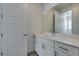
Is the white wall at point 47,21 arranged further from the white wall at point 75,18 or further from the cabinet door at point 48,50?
the white wall at point 75,18

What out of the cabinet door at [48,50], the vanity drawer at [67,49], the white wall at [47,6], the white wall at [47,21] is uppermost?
the white wall at [47,6]

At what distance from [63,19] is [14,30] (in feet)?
3.88

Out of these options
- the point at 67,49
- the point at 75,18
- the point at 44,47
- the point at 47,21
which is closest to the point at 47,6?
the point at 47,21

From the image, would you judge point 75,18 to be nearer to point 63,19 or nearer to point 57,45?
point 63,19

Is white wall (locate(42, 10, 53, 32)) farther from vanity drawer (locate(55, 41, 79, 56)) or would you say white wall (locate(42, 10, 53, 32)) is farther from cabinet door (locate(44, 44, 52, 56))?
vanity drawer (locate(55, 41, 79, 56))

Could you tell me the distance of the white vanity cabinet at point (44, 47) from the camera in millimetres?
1860

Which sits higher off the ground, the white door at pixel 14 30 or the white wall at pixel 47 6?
the white wall at pixel 47 6

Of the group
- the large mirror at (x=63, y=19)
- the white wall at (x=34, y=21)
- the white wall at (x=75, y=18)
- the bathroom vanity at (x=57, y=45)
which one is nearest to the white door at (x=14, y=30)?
the white wall at (x=34, y=21)

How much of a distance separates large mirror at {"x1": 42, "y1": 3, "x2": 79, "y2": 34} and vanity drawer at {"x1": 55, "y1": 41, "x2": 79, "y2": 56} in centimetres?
44

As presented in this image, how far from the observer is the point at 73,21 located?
1.81m

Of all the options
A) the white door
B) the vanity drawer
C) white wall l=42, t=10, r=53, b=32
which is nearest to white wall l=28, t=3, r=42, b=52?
white wall l=42, t=10, r=53, b=32

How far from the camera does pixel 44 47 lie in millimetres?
2123

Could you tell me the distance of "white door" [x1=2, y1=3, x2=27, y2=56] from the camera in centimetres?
230

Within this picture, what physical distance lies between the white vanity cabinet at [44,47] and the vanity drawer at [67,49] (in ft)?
Result: 0.69
